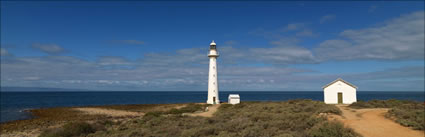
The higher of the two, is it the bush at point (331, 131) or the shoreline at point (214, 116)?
the bush at point (331, 131)

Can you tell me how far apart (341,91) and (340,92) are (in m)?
0.16

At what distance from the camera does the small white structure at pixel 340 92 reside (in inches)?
1126

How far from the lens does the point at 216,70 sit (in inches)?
1406

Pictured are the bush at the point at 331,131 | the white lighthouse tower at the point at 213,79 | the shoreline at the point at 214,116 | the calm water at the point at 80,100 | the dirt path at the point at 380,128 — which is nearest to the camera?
the bush at the point at 331,131

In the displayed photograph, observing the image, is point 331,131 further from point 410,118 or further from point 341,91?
point 341,91

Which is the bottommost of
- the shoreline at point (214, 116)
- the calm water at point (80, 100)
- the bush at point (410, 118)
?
the calm water at point (80, 100)

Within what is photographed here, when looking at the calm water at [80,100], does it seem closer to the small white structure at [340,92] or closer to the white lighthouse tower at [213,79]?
the white lighthouse tower at [213,79]

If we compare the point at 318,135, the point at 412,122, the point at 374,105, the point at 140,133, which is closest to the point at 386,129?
the point at 412,122

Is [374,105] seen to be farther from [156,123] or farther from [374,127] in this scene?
[156,123]

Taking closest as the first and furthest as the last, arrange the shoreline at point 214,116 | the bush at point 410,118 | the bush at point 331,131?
1. the bush at point 331,131
2. the bush at point 410,118
3. the shoreline at point 214,116

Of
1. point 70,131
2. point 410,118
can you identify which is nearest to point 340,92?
point 410,118

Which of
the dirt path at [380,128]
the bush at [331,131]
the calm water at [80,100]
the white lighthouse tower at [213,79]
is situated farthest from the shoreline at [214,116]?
the calm water at [80,100]

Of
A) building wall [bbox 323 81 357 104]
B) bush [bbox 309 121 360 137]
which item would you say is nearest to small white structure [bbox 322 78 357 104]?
building wall [bbox 323 81 357 104]

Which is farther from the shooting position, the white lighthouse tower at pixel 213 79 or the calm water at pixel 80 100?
the calm water at pixel 80 100
